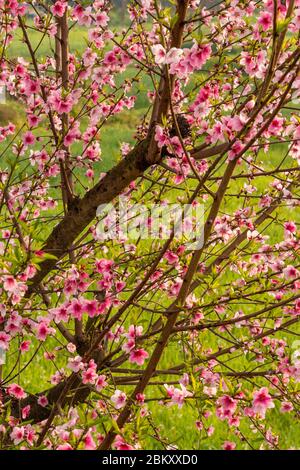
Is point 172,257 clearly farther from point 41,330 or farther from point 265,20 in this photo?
point 265,20

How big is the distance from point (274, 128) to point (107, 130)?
15056 mm

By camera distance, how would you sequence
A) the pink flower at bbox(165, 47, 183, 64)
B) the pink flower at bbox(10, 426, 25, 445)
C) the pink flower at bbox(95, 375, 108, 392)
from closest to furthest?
1. the pink flower at bbox(165, 47, 183, 64)
2. the pink flower at bbox(10, 426, 25, 445)
3. the pink flower at bbox(95, 375, 108, 392)

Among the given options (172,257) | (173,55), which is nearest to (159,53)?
(173,55)

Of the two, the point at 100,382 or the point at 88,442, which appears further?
the point at 100,382

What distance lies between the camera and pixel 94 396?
2.74 metres

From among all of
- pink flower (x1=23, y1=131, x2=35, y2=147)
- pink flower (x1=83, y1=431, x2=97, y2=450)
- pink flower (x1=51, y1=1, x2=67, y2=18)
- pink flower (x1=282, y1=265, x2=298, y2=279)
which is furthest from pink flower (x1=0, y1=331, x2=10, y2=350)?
pink flower (x1=51, y1=1, x2=67, y2=18)

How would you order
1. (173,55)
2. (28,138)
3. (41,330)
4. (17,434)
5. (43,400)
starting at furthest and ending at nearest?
1. (28,138)
2. (43,400)
3. (41,330)
4. (17,434)
5. (173,55)

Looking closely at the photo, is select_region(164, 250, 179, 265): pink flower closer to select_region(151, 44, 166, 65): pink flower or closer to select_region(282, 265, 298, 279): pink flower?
select_region(282, 265, 298, 279): pink flower

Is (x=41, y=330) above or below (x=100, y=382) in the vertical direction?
above
